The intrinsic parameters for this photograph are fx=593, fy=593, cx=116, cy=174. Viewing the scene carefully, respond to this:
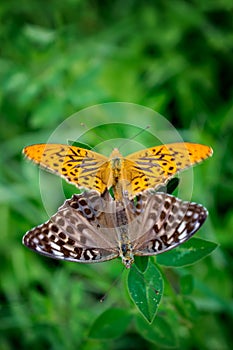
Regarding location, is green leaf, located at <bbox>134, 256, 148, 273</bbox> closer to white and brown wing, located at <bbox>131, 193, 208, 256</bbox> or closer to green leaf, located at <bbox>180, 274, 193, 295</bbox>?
white and brown wing, located at <bbox>131, 193, 208, 256</bbox>

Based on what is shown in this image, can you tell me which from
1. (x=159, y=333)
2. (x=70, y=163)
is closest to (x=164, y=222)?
(x=70, y=163)

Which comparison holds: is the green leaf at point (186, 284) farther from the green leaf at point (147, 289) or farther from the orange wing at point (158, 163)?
the orange wing at point (158, 163)

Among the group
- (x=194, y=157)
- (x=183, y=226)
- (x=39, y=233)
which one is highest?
(x=194, y=157)

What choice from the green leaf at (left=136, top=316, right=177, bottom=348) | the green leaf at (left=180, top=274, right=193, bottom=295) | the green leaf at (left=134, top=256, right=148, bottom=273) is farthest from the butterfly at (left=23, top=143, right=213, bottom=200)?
the green leaf at (left=136, top=316, right=177, bottom=348)

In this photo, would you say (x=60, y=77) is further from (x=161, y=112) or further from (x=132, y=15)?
(x=132, y=15)

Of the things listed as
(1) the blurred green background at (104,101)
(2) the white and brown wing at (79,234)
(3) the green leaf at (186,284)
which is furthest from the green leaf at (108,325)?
(2) the white and brown wing at (79,234)

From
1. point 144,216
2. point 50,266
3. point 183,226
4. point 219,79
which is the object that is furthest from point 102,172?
point 219,79

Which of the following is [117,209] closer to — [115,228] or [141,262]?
[115,228]
